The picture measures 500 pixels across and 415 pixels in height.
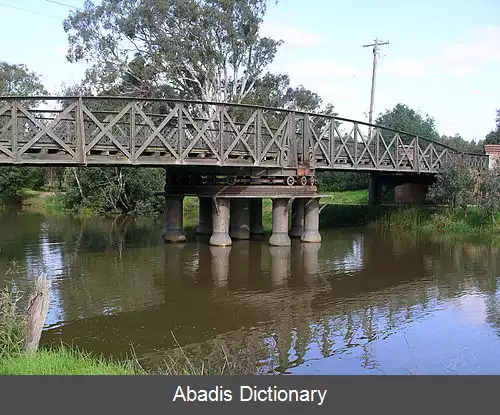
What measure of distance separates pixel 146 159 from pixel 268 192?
528 cm

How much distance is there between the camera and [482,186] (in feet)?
90.6

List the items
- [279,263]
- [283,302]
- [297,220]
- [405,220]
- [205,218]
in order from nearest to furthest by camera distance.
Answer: [283,302]
[279,263]
[297,220]
[205,218]
[405,220]

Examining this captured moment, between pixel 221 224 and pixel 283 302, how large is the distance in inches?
351

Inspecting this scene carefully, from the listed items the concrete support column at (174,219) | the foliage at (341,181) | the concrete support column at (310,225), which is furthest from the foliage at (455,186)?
the foliage at (341,181)

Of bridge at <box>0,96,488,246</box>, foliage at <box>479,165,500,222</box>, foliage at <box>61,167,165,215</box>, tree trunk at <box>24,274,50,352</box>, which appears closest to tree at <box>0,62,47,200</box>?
foliage at <box>61,167,165,215</box>

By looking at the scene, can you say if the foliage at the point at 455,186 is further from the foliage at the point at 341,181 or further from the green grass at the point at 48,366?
the green grass at the point at 48,366

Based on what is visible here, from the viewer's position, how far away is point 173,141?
2053 centimetres

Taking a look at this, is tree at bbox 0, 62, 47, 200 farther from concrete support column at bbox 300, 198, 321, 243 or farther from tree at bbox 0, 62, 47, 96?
concrete support column at bbox 300, 198, 321, 243

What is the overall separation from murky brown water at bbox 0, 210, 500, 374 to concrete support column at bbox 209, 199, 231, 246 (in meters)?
0.56

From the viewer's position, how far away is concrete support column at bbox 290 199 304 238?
24.9 metres

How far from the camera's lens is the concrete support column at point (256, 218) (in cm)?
2584

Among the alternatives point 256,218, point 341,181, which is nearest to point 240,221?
point 256,218

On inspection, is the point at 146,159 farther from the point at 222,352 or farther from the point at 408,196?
the point at 408,196

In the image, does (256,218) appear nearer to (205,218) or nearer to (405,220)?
(205,218)
